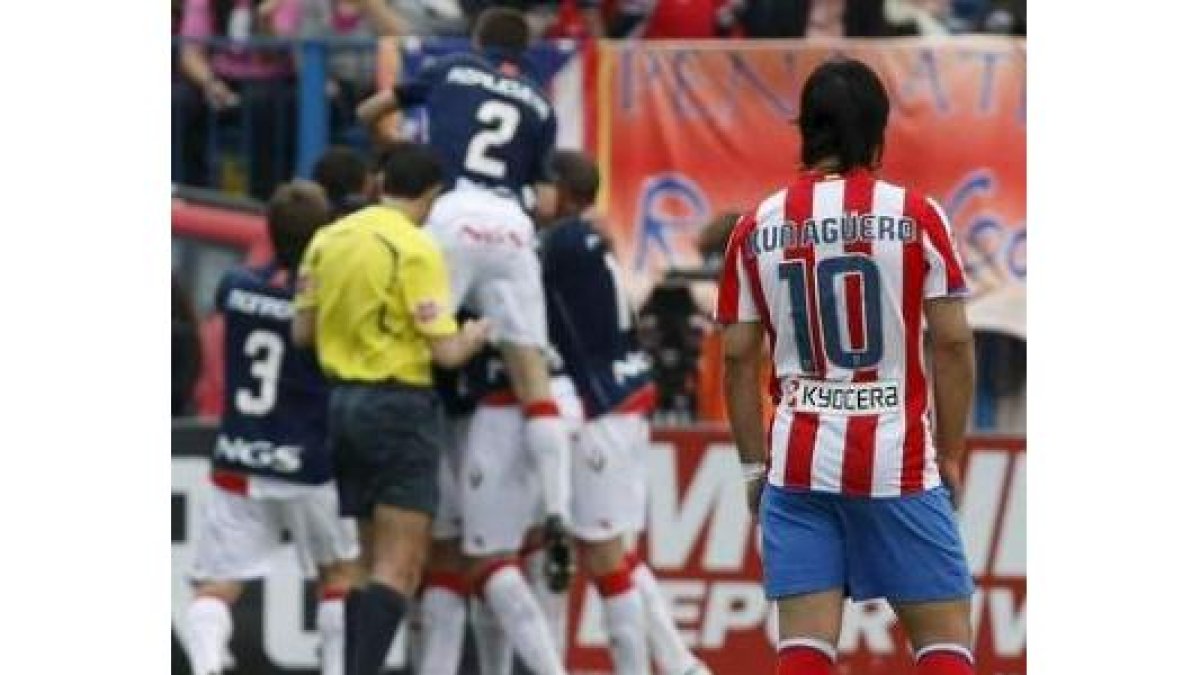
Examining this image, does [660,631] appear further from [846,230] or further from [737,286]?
[846,230]

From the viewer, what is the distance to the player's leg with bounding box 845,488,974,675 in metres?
9.21

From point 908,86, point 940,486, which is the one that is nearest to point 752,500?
point 940,486

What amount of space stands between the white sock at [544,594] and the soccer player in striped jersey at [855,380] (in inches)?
162

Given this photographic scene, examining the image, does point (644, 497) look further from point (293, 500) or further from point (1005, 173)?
point (1005, 173)

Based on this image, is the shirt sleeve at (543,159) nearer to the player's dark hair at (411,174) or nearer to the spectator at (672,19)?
the player's dark hair at (411,174)

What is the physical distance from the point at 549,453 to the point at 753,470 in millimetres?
3429

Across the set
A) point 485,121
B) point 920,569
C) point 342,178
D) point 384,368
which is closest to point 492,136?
point 485,121

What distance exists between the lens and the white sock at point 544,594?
13492mm

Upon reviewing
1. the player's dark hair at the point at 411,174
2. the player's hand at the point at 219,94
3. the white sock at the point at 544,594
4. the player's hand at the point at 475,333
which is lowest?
the white sock at the point at 544,594

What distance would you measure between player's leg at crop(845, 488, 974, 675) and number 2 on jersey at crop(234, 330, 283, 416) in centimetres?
404

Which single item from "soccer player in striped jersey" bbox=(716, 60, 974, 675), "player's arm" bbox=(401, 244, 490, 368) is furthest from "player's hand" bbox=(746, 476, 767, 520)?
"player's arm" bbox=(401, 244, 490, 368)

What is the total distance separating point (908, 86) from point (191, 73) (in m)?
3.43

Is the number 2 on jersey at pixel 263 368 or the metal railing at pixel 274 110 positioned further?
the metal railing at pixel 274 110

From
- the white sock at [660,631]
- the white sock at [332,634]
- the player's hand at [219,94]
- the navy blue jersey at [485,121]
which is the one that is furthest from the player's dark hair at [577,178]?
the player's hand at [219,94]
